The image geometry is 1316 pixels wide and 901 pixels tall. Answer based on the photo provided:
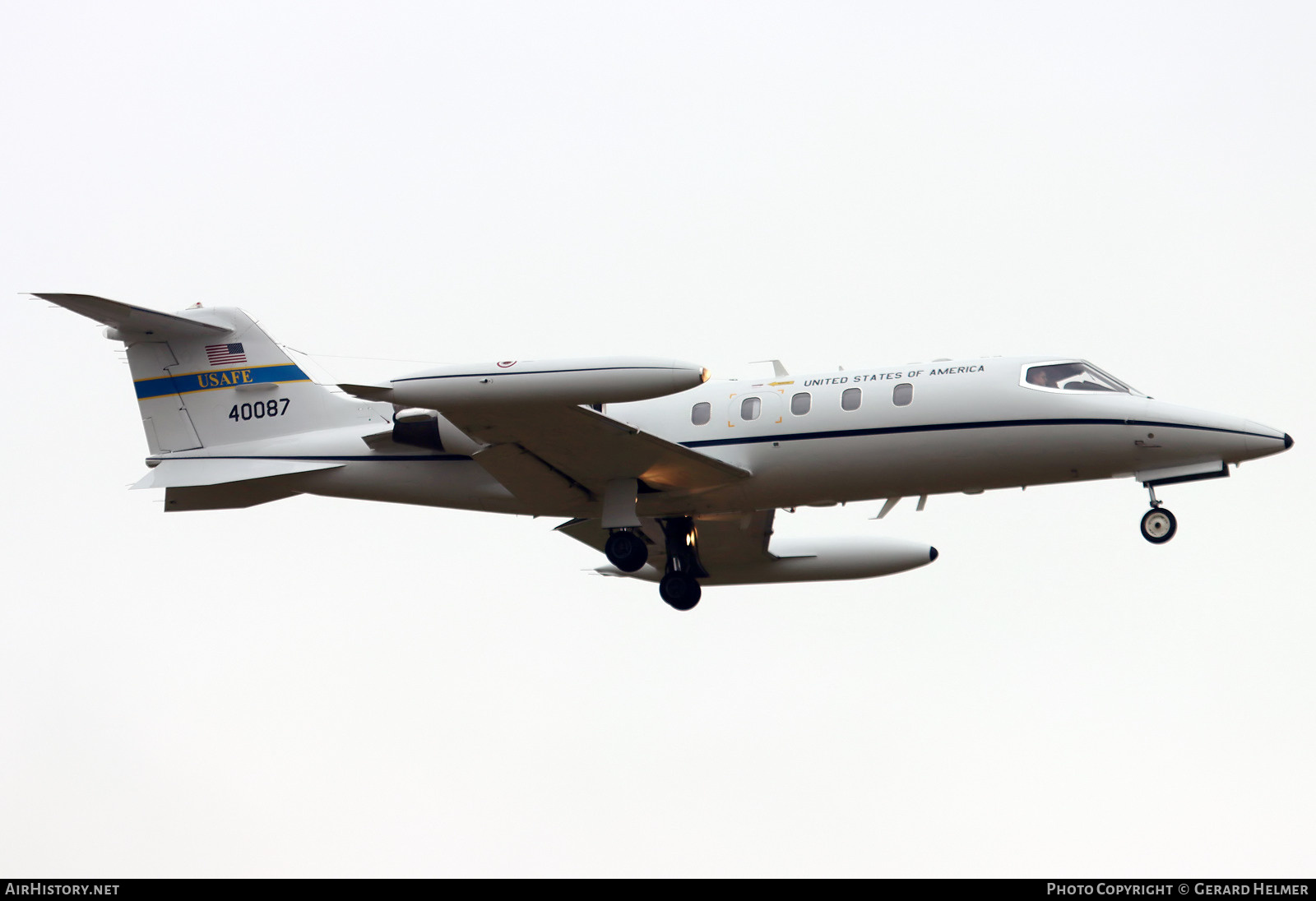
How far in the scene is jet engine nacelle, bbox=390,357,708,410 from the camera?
Answer: 15016 millimetres

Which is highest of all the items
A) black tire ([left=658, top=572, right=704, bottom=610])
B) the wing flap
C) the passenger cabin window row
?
the passenger cabin window row

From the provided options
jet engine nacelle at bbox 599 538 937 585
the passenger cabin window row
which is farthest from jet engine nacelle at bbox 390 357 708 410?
jet engine nacelle at bbox 599 538 937 585

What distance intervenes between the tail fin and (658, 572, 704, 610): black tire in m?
5.29

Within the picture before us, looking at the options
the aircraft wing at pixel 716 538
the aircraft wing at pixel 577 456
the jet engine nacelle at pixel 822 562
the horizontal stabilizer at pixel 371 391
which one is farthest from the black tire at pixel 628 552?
the horizontal stabilizer at pixel 371 391

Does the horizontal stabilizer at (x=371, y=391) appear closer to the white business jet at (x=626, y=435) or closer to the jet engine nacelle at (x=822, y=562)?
the white business jet at (x=626, y=435)

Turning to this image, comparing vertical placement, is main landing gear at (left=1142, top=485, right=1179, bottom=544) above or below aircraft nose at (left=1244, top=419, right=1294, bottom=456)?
below

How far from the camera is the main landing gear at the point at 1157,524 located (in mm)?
17812

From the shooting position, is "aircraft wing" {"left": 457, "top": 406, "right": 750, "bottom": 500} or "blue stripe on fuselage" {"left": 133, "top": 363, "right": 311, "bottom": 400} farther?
"blue stripe on fuselage" {"left": 133, "top": 363, "right": 311, "bottom": 400}

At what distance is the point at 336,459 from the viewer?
1978 centimetres

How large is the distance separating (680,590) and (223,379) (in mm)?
7372

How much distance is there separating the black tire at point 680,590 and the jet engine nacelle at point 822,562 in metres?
1.02

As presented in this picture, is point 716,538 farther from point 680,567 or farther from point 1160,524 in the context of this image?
point 1160,524

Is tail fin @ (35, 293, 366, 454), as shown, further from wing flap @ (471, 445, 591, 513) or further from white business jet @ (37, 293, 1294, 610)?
wing flap @ (471, 445, 591, 513)
